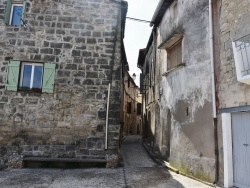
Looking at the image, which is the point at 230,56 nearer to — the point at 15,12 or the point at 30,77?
the point at 30,77

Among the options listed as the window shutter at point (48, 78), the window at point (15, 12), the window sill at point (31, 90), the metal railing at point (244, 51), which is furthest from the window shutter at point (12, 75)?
the metal railing at point (244, 51)

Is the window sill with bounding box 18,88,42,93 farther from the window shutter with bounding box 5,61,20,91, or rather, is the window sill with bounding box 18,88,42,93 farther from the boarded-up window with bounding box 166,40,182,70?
the boarded-up window with bounding box 166,40,182,70

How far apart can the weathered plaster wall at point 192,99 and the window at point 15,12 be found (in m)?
5.65

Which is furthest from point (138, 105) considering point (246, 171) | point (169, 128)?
point (246, 171)

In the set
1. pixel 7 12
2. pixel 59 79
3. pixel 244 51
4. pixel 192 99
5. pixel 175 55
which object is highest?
pixel 7 12

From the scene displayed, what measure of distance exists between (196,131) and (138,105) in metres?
23.8

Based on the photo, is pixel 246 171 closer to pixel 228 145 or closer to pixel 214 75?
pixel 228 145

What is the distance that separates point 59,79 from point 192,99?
4509 millimetres

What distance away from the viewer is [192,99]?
6.92 meters

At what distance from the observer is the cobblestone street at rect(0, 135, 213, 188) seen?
5523mm

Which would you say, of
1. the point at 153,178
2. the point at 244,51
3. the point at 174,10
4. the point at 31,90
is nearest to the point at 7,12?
the point at 31,90

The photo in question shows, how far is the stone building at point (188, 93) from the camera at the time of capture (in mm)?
6238

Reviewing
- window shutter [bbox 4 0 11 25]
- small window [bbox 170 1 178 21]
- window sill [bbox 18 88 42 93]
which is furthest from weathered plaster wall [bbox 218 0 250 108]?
window shutter [bbox 4 0 11 25]

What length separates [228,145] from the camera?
550cm
